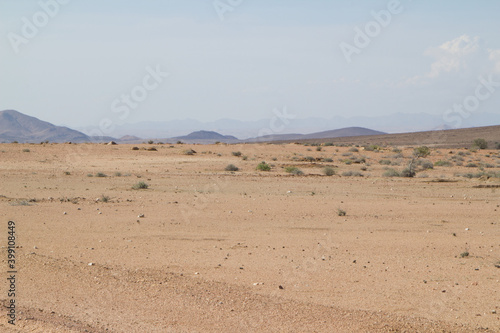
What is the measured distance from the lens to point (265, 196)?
822 inches

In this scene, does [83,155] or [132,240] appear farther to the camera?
[83,155]

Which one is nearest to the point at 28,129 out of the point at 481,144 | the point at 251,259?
the point at 481,144

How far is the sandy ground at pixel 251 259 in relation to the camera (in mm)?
7590

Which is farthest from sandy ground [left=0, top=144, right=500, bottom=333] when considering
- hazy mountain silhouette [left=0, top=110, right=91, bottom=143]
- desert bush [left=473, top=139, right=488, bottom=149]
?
hazy mountain silhouette [left=0, top=110, right=91, bottom=143]

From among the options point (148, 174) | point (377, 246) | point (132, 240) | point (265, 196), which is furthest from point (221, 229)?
point (148, 174)

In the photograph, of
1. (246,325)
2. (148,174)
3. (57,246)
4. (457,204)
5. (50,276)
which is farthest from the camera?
(148,174)

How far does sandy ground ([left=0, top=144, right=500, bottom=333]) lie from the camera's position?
7.59 metres

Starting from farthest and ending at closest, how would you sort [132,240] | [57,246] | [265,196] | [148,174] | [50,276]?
1. [148,174]
2. [265,196]
3. [132,240]
4. [57,246]
5. [50,276]

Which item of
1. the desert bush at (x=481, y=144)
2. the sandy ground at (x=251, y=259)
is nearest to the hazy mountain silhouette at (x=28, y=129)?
the desert bush at (x=481, y=144)

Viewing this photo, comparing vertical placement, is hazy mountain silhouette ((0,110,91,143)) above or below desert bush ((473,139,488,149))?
above

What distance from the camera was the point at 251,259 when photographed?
427 inches

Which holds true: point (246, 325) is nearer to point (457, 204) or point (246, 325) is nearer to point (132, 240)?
point (132, 240)

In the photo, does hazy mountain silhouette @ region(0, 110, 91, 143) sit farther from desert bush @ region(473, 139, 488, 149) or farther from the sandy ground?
the sandy ground

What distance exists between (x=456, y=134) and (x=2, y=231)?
113m
